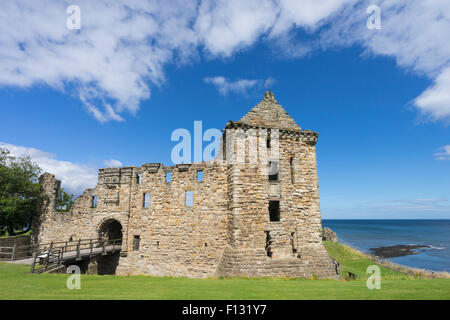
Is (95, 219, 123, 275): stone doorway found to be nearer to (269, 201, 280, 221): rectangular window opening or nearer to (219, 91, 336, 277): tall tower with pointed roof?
(219, 91, 336, 277): tall tower with pointed roof

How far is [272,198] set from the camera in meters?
15.9

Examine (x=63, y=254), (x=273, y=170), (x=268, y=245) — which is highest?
(x=273, y=170)

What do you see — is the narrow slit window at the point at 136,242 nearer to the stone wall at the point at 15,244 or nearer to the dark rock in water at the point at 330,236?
the stone wall at the point at 15,244

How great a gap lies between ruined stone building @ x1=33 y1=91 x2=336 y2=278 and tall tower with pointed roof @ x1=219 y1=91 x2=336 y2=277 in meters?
0.06

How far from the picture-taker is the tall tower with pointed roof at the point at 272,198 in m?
14.7

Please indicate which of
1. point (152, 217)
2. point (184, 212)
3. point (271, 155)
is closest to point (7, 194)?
point (152, 217)

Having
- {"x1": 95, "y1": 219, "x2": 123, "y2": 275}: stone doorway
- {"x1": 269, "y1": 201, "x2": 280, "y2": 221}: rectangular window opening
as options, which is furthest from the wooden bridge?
{"x1": 269, "y1": 201, "x2": 280, "y2": 221}: rectangular window opening

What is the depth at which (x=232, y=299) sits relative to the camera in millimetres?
7598

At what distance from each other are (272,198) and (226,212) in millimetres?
3329

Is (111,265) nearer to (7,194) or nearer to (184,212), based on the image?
(184,212)

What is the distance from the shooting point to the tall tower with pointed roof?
48.4 ft

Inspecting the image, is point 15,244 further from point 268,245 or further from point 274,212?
point 274,212

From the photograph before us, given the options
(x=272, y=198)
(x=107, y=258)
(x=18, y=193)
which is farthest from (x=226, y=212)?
(x=18, y=193)
